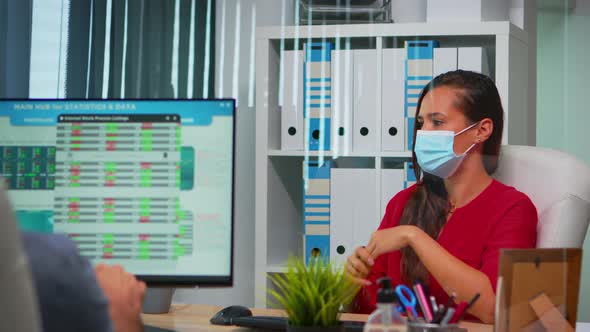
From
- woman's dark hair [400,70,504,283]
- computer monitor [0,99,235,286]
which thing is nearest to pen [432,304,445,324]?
computer monitor [0,99,235,286]

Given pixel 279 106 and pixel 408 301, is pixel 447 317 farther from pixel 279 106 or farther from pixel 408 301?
pixel 279 106

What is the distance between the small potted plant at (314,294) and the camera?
42.4 inches

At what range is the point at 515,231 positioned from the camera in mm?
1557

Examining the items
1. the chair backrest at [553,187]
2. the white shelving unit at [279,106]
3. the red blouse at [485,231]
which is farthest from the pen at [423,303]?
the white shelving unit at [279,106]

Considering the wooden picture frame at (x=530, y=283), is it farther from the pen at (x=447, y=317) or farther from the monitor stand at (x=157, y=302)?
the monitor stand at (x=157, y=302)

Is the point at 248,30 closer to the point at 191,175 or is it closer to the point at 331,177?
the point at 331,177

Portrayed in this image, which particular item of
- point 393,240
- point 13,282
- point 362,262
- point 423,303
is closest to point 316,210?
point 393,240

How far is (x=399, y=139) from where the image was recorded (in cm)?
241

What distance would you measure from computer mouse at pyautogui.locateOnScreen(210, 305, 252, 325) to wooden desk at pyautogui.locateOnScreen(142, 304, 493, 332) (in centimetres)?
1

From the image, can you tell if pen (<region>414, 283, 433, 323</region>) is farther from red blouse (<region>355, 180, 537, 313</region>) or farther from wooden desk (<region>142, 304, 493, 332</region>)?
red blouse (<region>355, 180, 537, 313</region>)

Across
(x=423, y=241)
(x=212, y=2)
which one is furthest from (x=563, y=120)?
(x=212, y=2)

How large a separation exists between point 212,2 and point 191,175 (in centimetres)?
130

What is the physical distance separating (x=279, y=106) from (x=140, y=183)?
1.24m

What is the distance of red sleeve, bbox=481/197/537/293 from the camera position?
1.54 meters
